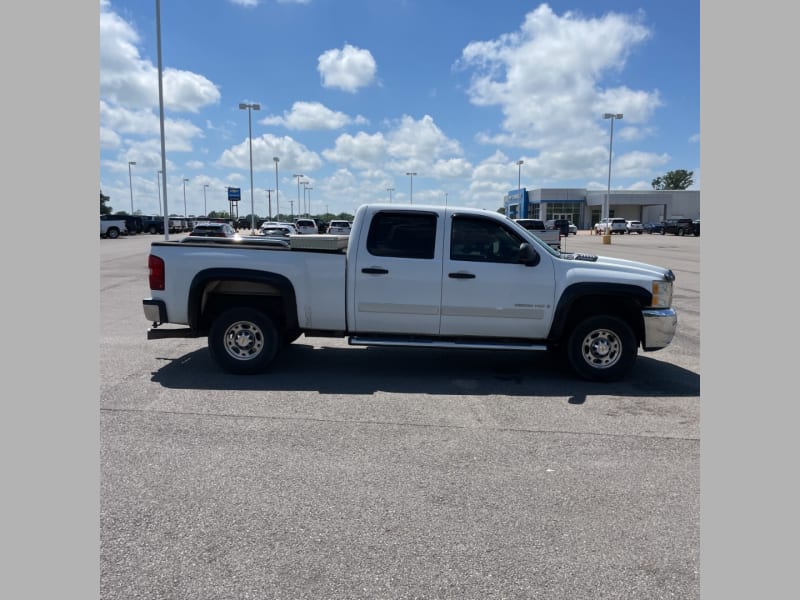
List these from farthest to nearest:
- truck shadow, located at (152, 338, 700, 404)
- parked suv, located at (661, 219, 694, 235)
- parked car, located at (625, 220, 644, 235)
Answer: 1. parked car, located at (625, 220, 644, 235)
2. parked suv, located at (661, 219, 694, 235)
3. truck shadow, located at (152, 338, 700, 404)

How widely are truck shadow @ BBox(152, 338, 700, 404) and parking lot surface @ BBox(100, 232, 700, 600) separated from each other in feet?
0.15

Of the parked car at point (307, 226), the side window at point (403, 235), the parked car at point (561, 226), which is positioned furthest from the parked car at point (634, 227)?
the side window at point (403, 235)

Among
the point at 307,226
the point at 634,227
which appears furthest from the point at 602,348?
the point at 634,227

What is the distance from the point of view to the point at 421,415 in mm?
5309

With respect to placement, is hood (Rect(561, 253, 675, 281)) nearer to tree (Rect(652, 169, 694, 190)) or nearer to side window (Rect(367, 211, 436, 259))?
side window (Rect(367, 211, 436, 259))

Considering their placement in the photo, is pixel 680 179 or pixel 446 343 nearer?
pixel 446 343

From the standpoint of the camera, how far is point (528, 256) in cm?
629

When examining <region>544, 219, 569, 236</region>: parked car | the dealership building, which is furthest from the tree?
<region>544, 219, 569, 236</region>: parked car

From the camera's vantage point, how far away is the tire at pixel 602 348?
6.43m

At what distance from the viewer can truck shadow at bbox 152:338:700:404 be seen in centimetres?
618

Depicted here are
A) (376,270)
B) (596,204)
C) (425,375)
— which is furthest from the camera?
(596,204)

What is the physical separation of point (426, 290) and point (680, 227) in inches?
2473

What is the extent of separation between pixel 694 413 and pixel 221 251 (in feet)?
18.1

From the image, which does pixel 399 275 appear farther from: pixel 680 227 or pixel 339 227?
pixel 680 227
